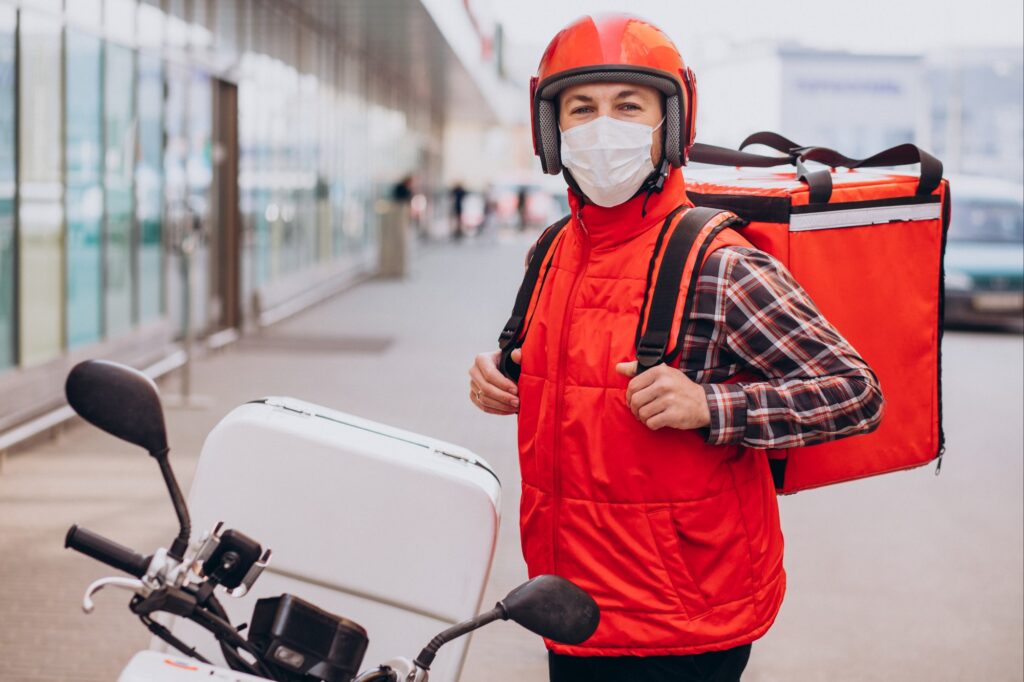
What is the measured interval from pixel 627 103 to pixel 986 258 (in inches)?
589

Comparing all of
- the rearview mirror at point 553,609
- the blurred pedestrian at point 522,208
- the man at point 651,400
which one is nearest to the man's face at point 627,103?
the man at point 651,400

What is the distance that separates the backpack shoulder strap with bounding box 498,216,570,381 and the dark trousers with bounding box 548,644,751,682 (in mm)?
517

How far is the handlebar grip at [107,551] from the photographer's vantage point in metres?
1.83

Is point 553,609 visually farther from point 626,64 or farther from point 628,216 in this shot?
point 626,64

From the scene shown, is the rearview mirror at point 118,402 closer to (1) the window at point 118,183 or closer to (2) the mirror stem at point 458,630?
(2) the mirror stem at point 458,630

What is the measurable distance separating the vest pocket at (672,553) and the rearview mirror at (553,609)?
42 centimetres

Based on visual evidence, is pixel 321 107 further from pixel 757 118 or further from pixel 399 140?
pixel 399 140

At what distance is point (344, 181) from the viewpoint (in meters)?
23.3

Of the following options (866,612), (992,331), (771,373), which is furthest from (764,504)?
(992,331)

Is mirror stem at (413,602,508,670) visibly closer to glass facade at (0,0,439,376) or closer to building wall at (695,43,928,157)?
glass facade at (0,0,439,376)

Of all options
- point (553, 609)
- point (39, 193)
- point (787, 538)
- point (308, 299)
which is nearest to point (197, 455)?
point (39, 193)

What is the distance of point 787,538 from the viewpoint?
6.49m

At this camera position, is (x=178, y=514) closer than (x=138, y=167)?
Yes

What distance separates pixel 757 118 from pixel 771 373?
23.4 meters
